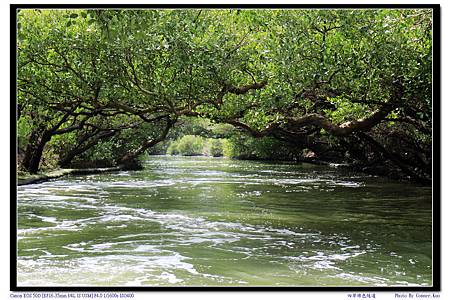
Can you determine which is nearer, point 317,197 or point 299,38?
point 299,38

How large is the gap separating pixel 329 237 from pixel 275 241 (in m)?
1.13

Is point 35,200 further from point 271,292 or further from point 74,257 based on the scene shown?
point 271,292

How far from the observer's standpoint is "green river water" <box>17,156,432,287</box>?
7586mm

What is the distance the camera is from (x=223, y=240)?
10297 mm

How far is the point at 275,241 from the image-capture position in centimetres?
1021

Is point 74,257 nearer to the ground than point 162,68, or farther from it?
nearer to the ground

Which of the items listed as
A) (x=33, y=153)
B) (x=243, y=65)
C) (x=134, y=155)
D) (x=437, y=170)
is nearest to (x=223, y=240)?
(x=437, y=170)

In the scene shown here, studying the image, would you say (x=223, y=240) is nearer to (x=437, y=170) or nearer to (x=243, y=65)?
(x=437, y=170)

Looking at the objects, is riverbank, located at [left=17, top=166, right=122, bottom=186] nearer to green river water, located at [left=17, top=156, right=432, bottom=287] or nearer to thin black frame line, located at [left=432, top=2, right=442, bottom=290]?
green river water, located at [left=17, top=156, right=432, bottom=287]

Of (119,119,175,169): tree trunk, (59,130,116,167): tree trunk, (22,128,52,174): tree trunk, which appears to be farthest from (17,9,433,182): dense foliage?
(119,119,175,169): tree trunk

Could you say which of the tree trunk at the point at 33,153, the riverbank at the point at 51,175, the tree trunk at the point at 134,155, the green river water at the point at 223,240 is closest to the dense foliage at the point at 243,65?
the green river water at the point at 223,240

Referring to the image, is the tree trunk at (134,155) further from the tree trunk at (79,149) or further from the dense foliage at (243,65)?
the dense foliage at (243,65)

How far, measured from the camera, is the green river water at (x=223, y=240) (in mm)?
7586
